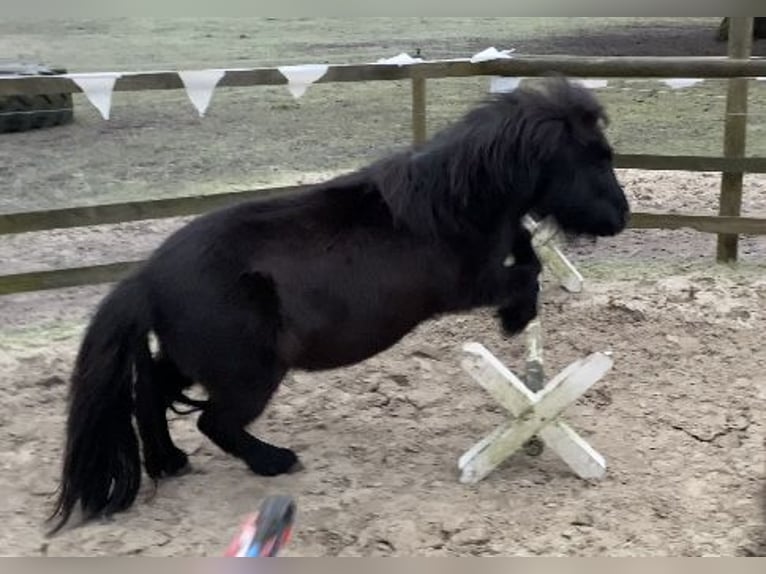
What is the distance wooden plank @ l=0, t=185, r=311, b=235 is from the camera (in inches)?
230

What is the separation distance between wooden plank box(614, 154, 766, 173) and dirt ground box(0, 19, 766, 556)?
682 millimetres

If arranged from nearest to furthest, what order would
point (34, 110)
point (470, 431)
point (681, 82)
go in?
1. point (470, 431)
2. point (681, 82)
3. point (34, 110)

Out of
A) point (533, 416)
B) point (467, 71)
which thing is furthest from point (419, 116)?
point (533, 416)

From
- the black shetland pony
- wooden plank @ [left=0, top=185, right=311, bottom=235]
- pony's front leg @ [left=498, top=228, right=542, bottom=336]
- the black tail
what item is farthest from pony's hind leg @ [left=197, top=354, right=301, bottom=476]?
wooden plank @ [left=0, top=185, right=311, bottom=235]

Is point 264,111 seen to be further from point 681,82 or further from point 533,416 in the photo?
point 533,416

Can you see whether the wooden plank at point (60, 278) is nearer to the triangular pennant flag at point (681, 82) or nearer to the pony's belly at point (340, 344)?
the pony's belly at point (340, 344)

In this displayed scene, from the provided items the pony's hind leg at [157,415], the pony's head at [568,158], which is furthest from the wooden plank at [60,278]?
the pony's head at [568,158]

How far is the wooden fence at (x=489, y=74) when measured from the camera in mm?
5898

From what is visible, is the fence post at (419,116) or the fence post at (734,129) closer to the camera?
the fence post at (734,129)

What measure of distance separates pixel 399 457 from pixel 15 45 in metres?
17.2

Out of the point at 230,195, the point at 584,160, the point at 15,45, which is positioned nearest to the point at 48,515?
the point at 584,160

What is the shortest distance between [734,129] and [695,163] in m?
A: 0.36

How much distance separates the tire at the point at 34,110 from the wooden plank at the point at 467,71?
18.4 feet

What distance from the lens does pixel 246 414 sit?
3.80 metres
